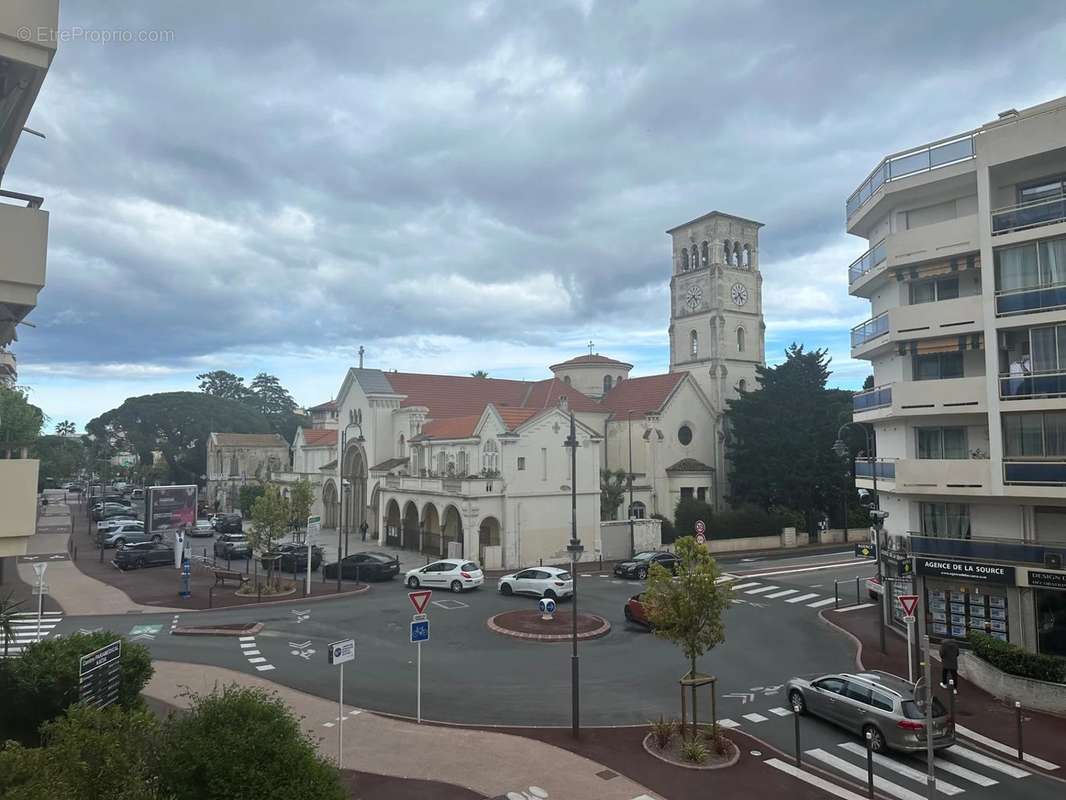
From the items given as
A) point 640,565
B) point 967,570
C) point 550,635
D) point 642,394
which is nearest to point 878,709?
point 967,570

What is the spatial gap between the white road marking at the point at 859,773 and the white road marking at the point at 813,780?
70cm

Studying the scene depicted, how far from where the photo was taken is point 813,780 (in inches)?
490

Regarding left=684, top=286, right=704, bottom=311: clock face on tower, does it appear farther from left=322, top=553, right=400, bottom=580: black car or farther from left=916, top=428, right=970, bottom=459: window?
left=322, top=553, right=400, bottom=580: black car

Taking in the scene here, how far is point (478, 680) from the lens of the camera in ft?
58.6

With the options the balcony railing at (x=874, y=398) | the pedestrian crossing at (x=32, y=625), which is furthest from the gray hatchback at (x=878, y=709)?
the pedestrian crossing at (x=32, y=625)

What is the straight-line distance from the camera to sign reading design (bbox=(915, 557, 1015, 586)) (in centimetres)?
2042

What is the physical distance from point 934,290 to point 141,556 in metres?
37.9

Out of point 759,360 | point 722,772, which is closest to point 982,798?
point 722,772

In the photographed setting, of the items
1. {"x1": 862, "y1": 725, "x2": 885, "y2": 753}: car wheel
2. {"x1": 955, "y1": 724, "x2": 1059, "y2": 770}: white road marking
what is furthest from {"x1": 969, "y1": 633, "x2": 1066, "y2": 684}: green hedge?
{"x1": 862, "y1": 725, "x2": 885, "y2": 753}: car wheel

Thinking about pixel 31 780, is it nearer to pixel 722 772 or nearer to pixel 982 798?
pixel 722 772

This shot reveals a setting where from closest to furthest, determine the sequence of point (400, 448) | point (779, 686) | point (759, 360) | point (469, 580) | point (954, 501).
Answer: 1. point (779, 686)
2. point (954, 501)
3. point (469, 580)
4. point (400, 448)
5. point (759, 360)

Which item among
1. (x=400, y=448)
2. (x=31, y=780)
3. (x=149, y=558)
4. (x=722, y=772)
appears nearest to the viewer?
(x=31, y=780)

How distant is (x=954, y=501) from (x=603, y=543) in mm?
21309

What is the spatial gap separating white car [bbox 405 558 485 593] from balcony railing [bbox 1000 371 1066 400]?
21021 millimetres
